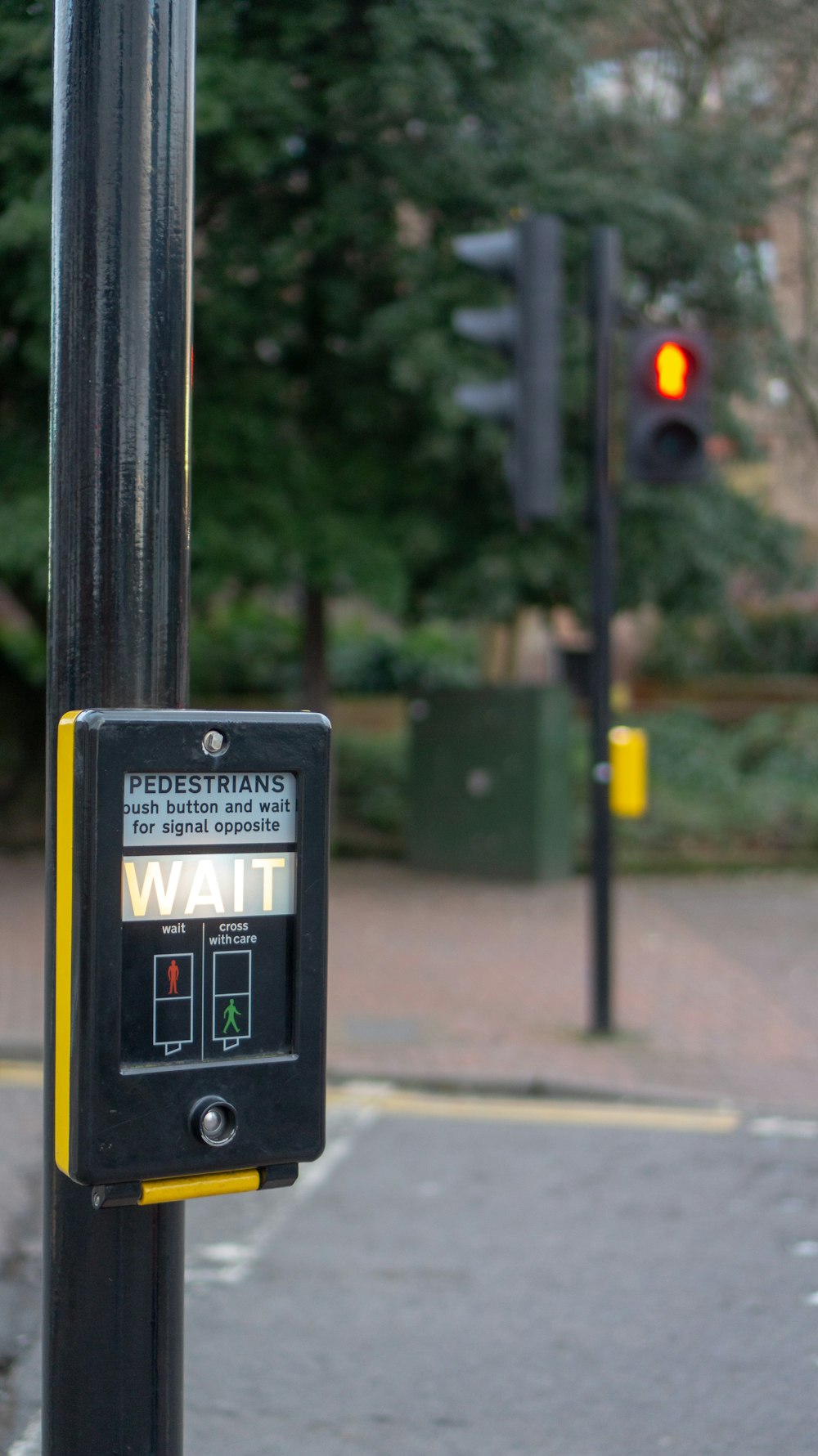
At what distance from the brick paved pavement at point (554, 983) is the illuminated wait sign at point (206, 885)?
5025mm

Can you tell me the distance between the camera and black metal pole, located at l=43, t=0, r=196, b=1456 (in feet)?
7.46

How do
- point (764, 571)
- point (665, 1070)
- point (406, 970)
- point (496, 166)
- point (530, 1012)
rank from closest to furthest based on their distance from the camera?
point (665, 1070) → point (530, 1012) → point (406, 970) → point (496, 166) → point (764, 571)

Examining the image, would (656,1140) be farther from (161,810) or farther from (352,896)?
(352,896)

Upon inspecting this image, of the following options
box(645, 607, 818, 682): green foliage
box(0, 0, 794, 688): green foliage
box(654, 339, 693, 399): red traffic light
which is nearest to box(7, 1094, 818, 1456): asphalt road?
box(654, 339, 693, 399): red traffic light

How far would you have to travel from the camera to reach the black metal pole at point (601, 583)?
24.6ft

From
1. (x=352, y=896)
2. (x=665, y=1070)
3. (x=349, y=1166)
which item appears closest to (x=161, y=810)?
(x=349, y=1166)

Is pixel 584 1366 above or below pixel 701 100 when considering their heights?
below

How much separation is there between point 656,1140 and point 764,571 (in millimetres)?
8764

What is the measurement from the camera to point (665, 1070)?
24.0ft

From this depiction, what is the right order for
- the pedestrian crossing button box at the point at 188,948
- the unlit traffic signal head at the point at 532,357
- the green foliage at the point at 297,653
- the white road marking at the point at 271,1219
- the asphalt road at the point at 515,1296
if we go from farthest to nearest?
1. the green foliage at the point at 297,653
2. the unlit traffic signal head at the point at 532,357
3. the white road marking at the point at 271,1219
4. the asphalt road at the point at 515,1296
5. the pedestrian crossing button box at the point at 188,948

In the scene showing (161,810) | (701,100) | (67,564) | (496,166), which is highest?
(701,100)

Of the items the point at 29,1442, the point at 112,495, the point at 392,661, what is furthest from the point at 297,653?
the point at 112,495

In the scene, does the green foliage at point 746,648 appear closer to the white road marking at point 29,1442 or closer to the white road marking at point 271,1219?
the white road marking at point 271,1219

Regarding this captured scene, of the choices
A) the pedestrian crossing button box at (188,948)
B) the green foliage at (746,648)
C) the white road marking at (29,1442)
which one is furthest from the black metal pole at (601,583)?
the green foliage at (746,648)
